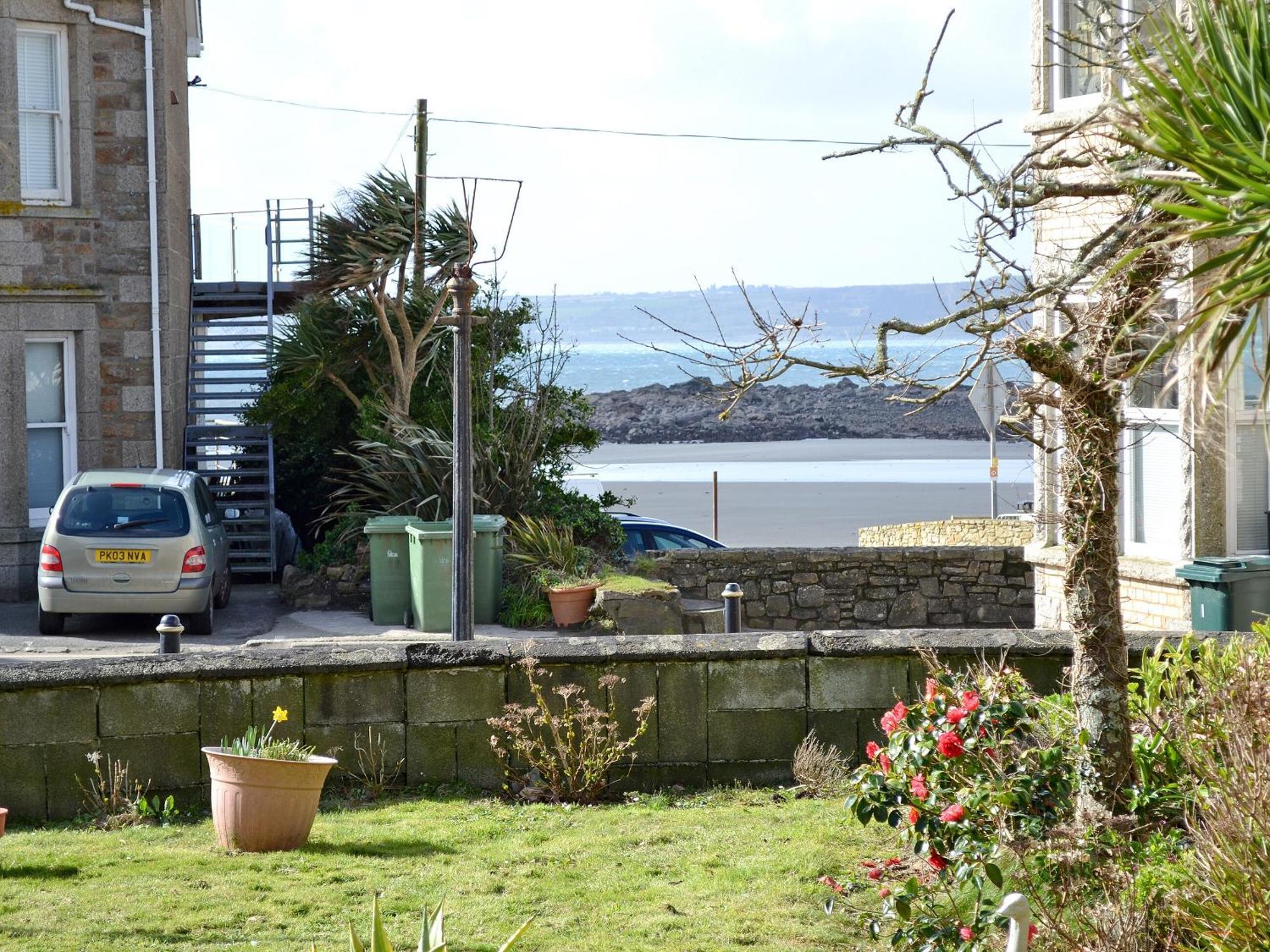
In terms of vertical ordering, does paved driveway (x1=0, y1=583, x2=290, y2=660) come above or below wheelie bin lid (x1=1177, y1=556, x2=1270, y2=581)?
below

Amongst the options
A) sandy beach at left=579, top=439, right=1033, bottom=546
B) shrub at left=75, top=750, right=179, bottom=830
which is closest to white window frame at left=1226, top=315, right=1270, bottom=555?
shrub at left=75, top=750, right=179, bottom=830

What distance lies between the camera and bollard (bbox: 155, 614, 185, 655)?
33.2 feet

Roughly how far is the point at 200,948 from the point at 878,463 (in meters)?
48.2

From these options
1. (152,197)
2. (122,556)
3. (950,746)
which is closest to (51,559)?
(122,556)

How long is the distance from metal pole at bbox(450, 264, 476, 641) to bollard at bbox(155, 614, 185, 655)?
77.8 inches

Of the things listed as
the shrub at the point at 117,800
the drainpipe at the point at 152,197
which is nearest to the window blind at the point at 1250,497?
the shrub at the point at 117,800

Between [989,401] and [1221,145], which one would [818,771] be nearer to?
[1221,145]

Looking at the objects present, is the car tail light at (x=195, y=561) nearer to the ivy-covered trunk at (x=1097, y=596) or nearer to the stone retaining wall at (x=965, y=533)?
the stone retaining wall at (x=965, y=533)

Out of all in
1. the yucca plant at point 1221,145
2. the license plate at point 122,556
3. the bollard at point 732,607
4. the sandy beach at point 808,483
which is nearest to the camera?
the yucca plant at point 1221,145

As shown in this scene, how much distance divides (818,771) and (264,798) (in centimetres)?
262

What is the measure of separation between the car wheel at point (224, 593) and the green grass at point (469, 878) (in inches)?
364

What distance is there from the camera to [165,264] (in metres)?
17.9

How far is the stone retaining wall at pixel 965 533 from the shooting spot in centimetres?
1911

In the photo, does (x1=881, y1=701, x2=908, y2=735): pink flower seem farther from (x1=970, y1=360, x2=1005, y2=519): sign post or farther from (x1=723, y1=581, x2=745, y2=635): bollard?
(x1=970, y1=360, x2=1005, y2=519): sign post
